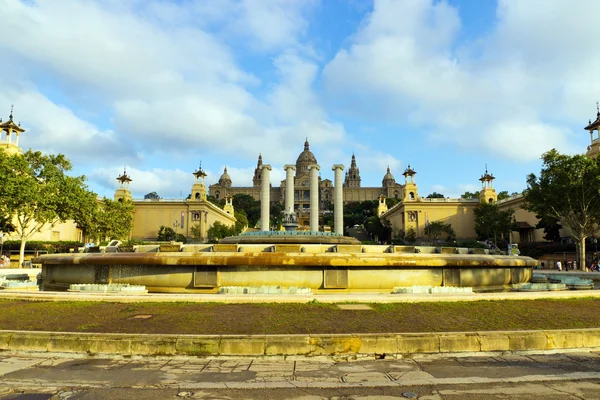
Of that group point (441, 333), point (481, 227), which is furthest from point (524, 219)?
point (441, 333)

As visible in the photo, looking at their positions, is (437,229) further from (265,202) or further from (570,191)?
(265,202)

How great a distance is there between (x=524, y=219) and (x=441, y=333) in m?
92.3

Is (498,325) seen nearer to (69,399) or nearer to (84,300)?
(69,399)

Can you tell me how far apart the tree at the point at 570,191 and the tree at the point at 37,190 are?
166 ft

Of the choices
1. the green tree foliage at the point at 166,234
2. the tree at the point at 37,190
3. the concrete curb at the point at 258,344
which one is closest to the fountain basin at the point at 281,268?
the concrete curb at the point at 258,344

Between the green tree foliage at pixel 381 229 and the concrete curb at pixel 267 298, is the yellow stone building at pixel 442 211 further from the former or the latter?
the concrete curb at pixel 267 298

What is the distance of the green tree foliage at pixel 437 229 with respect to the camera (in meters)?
99.2

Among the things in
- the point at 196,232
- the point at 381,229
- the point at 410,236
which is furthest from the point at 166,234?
the point at 410,236

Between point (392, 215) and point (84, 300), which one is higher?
point (392, 215)

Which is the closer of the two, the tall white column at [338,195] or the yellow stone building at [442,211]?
the tall white column at [338,195]

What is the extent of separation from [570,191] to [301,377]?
44731mm

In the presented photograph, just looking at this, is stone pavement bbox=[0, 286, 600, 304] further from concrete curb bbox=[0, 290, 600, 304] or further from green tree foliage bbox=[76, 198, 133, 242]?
green tree foliage bbox=[76, 198, 133, 242]

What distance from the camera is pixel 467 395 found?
6.20 meters

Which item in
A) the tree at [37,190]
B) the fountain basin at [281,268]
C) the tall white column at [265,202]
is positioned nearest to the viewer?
the fountain basin at [281,268]
